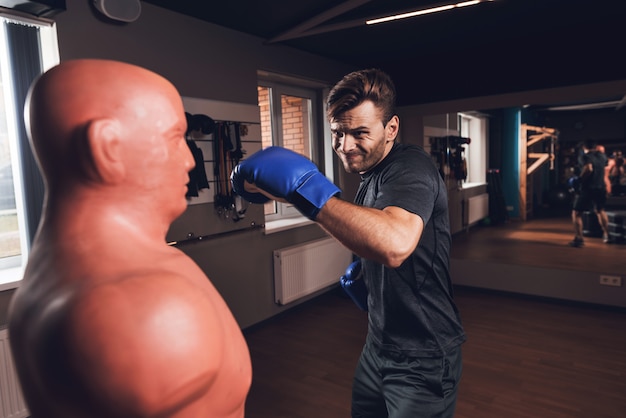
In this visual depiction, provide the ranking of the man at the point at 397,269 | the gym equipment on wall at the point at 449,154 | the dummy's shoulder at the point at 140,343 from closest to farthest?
the dummy's shoulder at the point at 140,343
the man at the point at 397,269
the gym equipment on wall at the point at 449,154

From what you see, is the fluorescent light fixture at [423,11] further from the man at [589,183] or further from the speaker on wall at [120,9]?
the man at [589,183]

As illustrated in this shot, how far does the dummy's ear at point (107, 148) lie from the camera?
0.56 meters

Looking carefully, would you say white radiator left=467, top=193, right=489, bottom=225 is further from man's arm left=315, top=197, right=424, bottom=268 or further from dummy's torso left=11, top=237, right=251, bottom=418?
dummy's torso left=11, top=237, right=251, bottom=418

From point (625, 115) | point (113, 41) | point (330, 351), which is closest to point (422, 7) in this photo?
point (113, 41)

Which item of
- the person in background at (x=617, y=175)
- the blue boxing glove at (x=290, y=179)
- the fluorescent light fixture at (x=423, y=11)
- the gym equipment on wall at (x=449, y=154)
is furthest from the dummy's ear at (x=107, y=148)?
the person in background at (x=617, y=175)

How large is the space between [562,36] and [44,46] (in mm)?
3833

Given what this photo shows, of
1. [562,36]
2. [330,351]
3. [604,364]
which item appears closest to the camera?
[604,364]

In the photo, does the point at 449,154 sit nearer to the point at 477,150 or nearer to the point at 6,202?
the point at 477,150

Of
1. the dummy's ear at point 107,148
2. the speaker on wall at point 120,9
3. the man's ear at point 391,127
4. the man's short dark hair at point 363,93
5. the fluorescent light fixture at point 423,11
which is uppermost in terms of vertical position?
the fluorescent light fixture at point 423,11

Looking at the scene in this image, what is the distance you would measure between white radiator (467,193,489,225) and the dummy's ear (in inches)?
289

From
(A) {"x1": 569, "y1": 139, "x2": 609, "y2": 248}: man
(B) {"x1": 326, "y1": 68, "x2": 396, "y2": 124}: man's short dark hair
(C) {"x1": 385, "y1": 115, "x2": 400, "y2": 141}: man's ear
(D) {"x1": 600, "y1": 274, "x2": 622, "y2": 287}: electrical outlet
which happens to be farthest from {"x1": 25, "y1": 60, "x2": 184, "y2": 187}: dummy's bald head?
(A) {"x1": 569, "y1": 139, "x2": 609, "y2": 248}: man

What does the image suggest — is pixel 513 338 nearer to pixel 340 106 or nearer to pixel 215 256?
pixel 215 256

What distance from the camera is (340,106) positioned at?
1.29 m

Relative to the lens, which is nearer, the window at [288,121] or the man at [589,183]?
the window at [288,121]
